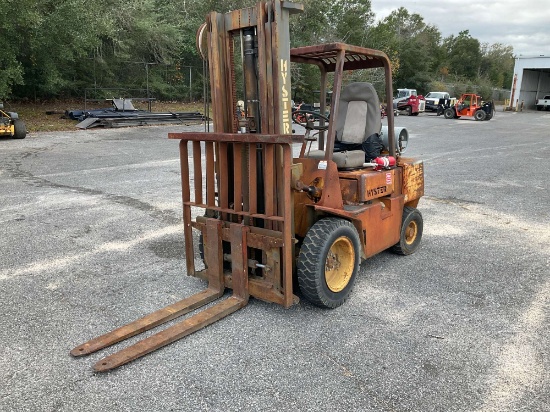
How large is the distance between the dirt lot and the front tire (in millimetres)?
171

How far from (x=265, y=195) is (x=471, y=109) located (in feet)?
103

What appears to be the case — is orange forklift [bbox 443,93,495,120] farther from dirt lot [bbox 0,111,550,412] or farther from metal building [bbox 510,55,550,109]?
dirt lot [bbox 0,111,550,412]

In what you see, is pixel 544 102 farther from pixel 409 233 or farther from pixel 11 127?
pixel 409 233

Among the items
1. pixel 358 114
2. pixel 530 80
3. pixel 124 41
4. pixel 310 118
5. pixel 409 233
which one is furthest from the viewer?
pixel 530 80

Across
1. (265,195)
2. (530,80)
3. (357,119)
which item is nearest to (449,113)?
(530,80)

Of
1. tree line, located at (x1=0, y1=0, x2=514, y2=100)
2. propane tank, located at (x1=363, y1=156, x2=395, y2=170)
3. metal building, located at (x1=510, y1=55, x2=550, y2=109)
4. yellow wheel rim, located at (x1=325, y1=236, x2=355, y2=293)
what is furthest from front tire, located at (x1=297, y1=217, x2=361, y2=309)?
metal building, located at (x1=510, y1=55, x2=550, y2=109)

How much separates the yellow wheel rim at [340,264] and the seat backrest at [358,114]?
130 cm

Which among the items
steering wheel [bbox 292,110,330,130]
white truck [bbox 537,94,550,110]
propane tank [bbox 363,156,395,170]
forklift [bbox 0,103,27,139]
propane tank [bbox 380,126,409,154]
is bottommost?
white truck [bbox 537,94,550,110]

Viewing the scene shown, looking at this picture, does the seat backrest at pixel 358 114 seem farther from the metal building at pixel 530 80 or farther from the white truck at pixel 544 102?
the white truck at pixel 544 102

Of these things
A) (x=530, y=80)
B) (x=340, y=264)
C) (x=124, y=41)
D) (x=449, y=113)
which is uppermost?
(x=124, y=41)

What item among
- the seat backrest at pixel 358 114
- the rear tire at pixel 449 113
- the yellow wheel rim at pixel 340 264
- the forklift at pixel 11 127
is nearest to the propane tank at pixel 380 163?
the seat backrest at pixel 358 114

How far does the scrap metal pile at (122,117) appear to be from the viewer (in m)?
19.7

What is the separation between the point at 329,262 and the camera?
13.4ft

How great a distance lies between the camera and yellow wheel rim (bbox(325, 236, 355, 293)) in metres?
4.07
